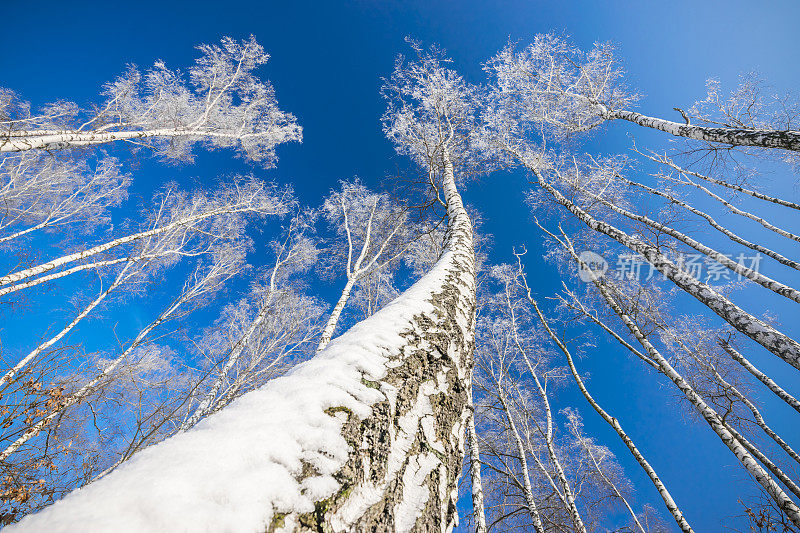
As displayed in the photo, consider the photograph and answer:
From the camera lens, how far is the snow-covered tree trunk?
53cm

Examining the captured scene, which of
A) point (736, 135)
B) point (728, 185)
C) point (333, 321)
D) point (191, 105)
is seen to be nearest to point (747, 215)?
point (728, 185)

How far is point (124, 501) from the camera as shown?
51 centimetres

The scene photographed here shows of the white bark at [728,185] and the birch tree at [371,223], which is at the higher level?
the birch tree at [371,223]

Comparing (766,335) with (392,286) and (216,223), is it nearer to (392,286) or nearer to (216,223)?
(392,286)

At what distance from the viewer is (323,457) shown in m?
0.77

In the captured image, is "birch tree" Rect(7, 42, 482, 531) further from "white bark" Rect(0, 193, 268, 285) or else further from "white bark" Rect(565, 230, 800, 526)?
"white bark" Rect(0, 193, 268, 285)

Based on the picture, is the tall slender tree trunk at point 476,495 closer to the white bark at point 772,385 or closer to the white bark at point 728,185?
the white bark at point 772,385

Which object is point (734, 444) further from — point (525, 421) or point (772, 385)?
point (525, 421)

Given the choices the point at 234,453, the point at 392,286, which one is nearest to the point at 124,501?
the point at 234,453

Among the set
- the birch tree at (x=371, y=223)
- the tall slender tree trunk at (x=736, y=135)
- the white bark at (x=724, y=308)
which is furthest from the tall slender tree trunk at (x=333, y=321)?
the tall slender tree trunk at (x=736, y=135)

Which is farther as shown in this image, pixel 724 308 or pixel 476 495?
pixel 476 495

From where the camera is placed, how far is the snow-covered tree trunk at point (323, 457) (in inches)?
20.9

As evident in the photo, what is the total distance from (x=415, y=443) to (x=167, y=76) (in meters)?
11.6

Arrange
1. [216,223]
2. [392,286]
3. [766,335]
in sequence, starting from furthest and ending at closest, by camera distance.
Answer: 1. [392,286]
2. [216,223]
3. [766,335]
